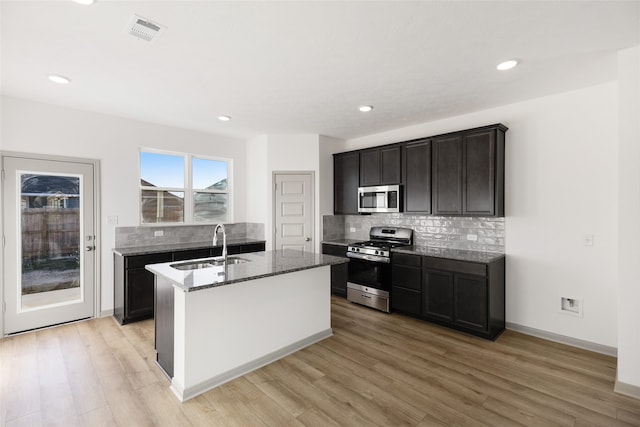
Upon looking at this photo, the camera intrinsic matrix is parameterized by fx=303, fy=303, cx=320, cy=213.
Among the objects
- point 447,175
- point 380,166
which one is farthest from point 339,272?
point 447,175

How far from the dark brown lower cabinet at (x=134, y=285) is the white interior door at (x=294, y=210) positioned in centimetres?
167

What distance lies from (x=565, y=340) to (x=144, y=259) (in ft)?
16.6

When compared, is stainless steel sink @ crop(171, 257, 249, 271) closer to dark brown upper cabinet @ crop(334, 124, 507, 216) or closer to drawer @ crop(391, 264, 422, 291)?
drawer @ crop(391, 264, 422, 291)

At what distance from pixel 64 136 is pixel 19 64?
4.35 ft

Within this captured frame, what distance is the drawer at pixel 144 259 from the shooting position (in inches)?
151

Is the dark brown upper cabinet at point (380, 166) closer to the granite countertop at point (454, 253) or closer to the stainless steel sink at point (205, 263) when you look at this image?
the granite countertop at point (454, 253)

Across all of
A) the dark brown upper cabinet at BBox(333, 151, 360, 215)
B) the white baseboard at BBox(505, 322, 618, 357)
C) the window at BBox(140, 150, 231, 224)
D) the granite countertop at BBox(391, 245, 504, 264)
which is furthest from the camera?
the dark brown upper cabinet at BBox(333, 151, 360, 215)

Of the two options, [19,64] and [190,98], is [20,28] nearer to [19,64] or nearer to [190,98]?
[19,64]

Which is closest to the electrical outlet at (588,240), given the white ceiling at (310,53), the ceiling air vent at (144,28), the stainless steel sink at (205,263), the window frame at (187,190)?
the white ceiling at (310,53)

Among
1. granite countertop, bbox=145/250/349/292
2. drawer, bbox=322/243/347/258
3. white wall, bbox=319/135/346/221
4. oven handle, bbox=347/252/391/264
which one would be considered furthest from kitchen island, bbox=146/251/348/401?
white wall, bbox=319/135/346/221

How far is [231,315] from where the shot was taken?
2635mm

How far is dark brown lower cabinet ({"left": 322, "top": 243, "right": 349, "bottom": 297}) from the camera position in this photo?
4.88 meters

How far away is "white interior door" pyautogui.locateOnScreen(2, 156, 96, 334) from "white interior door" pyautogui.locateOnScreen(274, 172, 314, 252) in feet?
8.54

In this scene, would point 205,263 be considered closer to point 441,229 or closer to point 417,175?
point 417,175
